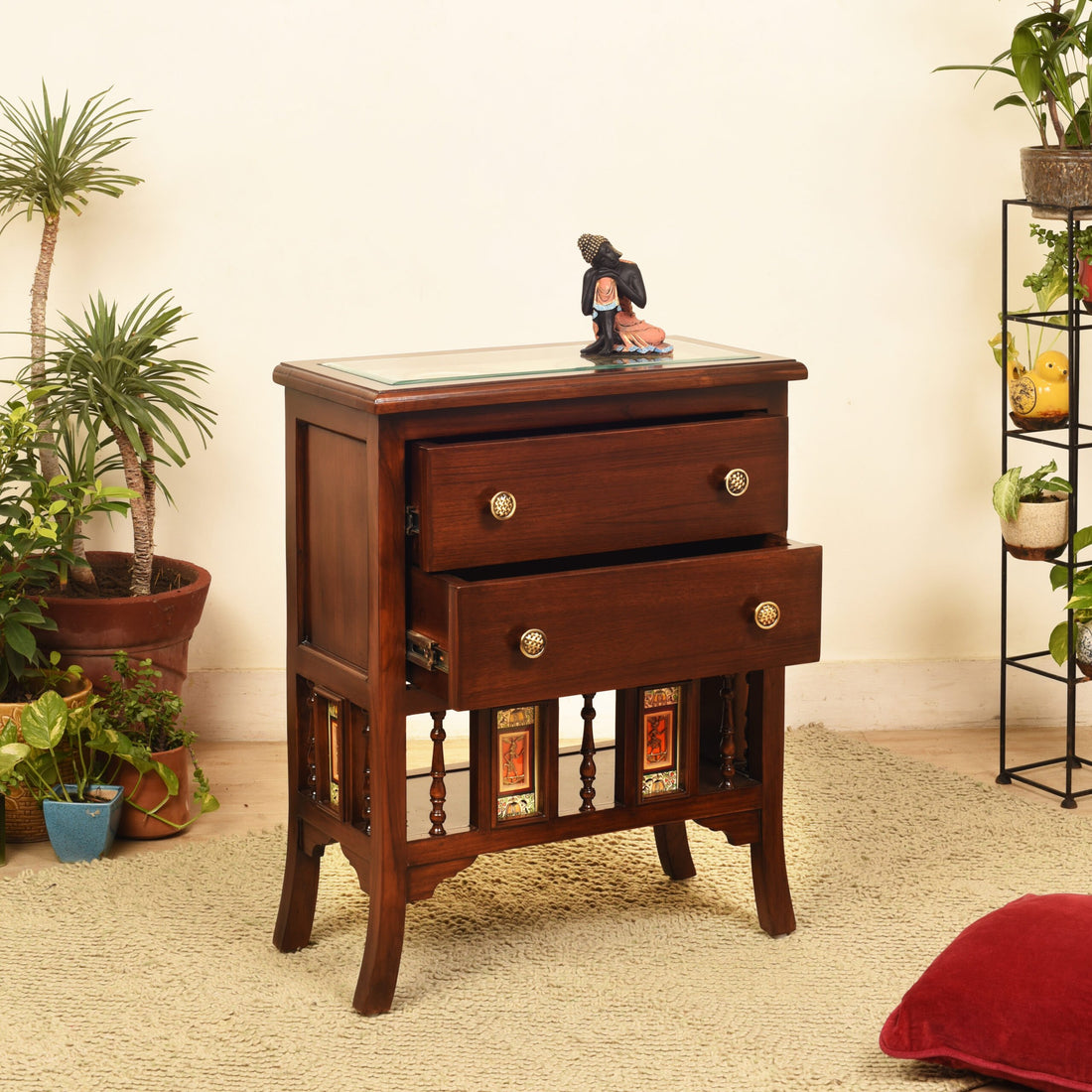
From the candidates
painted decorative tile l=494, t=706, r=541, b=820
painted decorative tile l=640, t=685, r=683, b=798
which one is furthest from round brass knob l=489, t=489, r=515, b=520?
painted decorative tile l=640, t=685, r=683, b=798

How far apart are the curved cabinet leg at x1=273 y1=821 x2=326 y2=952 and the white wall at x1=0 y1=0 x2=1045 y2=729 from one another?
1.19 m

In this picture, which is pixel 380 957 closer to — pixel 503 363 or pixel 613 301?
pixel 503 363

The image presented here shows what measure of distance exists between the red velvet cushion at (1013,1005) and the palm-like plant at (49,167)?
194cm

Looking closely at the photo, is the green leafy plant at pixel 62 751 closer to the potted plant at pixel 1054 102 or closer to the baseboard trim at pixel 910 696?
the baseboard trim at pixel 910 696

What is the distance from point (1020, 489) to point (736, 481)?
1152 mm

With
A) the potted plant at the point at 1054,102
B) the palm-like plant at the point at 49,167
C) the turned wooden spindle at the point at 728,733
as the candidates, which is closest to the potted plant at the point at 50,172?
the palm-like plant at the point at 49,167

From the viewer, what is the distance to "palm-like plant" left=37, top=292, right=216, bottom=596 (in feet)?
10.7

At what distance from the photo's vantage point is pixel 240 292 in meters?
3.64

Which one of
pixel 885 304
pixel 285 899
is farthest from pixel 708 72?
pixel 285 899

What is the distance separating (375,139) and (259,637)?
114 centimetres

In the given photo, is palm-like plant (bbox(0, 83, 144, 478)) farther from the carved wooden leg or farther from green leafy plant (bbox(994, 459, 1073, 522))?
green leafy plant (bbox(994, 459, 1073, 522))

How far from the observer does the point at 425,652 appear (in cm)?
230

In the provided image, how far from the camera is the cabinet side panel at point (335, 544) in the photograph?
7.74 feet

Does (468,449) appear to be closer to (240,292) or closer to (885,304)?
(240,292)
